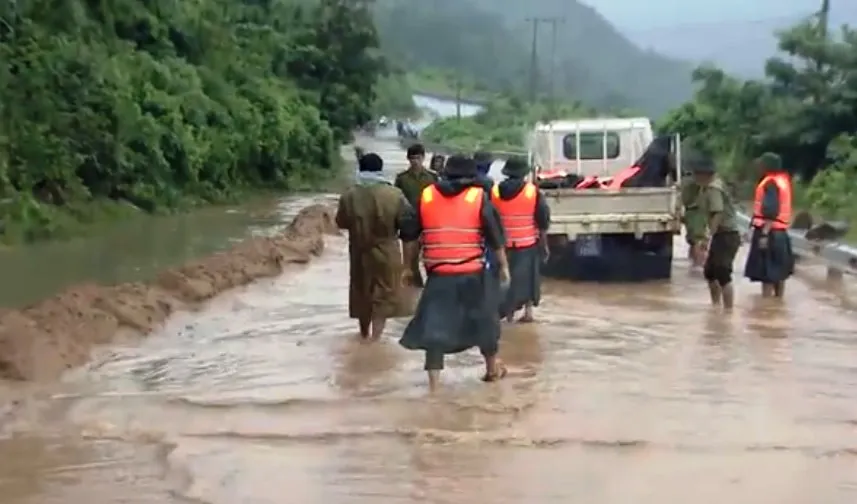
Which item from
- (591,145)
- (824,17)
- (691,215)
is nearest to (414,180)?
(691,215)

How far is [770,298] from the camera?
1441 centimetres

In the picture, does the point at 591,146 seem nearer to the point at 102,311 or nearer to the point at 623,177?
the point at 623,177

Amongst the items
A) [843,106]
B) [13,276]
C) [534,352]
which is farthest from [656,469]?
[843,106]

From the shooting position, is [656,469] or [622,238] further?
[622,238]

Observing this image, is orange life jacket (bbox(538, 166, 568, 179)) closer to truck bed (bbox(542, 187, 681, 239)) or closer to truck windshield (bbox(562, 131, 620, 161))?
truck windshield (bbox(562, 131, 620, 161))

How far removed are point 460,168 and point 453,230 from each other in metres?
0.40

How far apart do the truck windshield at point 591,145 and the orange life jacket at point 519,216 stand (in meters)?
8.19

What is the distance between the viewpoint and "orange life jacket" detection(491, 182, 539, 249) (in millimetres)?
11602

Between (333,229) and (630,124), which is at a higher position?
(630,124)

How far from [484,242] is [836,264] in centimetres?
934

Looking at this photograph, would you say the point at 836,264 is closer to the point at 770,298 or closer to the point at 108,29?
the point at 770,298

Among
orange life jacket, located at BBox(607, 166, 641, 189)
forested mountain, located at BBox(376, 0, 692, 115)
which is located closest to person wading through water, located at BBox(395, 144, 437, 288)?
orange life jacket, located at BBox(607, 166, 641, 189)

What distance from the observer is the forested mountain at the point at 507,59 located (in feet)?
496

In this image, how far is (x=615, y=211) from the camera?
52.0 ft
